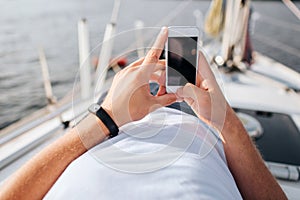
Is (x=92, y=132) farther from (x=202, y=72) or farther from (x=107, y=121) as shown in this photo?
(x=202, y=72)

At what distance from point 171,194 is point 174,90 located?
0.65 ft

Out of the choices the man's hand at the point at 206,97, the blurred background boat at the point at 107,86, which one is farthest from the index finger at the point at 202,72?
the blurred background boat at the point at 107,86

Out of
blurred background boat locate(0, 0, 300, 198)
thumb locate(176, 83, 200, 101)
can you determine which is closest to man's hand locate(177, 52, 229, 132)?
thumb locate(176, 83, 200, 101)

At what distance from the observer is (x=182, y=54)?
1.82 feet

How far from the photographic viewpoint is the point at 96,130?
1.91ft

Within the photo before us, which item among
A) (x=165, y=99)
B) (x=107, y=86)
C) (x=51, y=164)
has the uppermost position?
(x=165, y=99)

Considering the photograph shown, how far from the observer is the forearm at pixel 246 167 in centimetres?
58

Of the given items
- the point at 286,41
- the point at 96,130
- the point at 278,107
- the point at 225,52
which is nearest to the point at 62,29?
the point at 286,41

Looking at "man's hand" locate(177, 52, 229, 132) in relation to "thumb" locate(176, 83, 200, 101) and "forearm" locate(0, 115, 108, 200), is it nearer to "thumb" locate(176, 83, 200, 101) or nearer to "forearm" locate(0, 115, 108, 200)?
"thumb" locate(176, 83, 200, 101)

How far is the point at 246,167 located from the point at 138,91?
0.28 m

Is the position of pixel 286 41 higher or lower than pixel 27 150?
lower

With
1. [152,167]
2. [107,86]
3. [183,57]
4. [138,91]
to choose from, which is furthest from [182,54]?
[107,86]

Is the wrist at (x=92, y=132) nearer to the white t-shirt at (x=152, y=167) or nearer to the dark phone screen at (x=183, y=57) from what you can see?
the white t-shirt at (x=152, y=167)

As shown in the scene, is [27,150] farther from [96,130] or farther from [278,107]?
[278,107]
